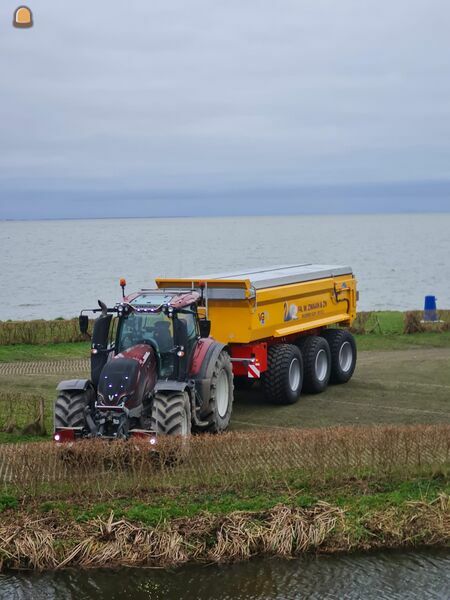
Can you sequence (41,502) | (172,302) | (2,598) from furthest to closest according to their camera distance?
(172,302)
(41,502)
(2,598)

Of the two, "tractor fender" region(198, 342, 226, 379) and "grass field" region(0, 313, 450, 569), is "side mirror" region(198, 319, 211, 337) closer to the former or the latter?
"tractor fender" region(198, 342, 226, 379)

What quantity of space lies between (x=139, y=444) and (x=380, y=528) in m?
3.10

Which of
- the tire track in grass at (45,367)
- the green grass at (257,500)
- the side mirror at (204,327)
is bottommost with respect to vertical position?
the green grass at (257,500)

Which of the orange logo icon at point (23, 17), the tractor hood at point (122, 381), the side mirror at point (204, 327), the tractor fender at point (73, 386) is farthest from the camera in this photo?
the side mirror at point (204, 327)

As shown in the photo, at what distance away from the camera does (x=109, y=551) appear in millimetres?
10078

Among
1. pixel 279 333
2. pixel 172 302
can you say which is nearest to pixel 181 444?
pixel 172 302

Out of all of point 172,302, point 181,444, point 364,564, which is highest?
point 172,302

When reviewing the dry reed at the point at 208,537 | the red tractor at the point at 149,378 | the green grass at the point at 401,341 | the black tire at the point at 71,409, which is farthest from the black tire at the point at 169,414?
the green grass at the point at 401,341

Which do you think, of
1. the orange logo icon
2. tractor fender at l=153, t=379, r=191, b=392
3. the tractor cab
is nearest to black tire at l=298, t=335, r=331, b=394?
the tractor cab

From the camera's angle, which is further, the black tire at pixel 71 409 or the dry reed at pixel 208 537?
the black tire at pixel 71 409

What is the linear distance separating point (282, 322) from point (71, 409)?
560cm

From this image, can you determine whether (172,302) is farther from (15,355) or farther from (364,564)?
(15,355)

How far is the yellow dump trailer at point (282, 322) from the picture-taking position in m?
16.1

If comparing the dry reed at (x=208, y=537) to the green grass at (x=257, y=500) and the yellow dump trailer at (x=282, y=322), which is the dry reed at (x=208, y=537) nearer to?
the green grass at (x=257, y=500)
